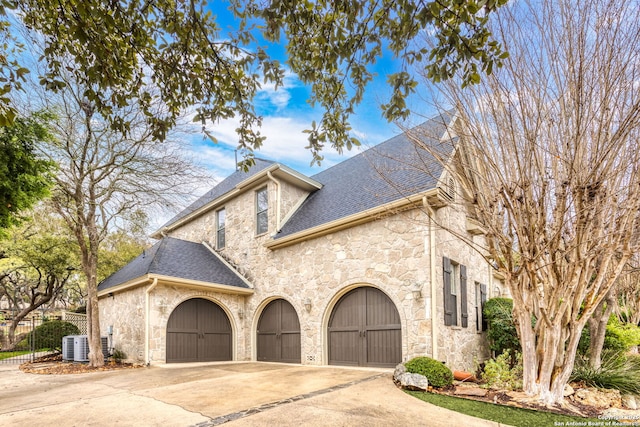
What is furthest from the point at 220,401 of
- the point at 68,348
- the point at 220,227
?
the point at 220,227

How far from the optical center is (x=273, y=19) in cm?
362

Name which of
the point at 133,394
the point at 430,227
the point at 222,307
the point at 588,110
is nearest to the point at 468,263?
the point at 430,227

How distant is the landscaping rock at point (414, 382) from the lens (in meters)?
6.47

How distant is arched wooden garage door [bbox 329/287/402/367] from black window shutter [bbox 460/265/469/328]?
6.20ft

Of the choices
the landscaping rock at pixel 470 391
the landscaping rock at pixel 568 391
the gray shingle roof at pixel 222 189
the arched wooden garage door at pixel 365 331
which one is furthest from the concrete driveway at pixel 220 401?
the gray shingle roof at pixel 222 189

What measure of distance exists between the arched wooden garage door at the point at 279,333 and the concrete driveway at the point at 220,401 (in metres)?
2.52

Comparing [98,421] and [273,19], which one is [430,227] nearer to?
[273,19]

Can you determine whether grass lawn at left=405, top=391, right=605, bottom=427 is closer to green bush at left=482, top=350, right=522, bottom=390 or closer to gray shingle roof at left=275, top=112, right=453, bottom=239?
green bush at left=482, top=350, right=522, bottom=390

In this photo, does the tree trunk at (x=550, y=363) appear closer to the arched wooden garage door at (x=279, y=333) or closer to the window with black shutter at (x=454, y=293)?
the window with black shutter at (x=454, y=293)

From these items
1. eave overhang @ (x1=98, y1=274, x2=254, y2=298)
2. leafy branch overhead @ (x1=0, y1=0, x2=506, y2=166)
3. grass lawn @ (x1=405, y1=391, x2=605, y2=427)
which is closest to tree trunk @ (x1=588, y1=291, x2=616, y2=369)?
grass lawn @ (x1=405, y1=391, x2=605, y2=427)

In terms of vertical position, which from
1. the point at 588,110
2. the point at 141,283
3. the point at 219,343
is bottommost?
the point at 219,343

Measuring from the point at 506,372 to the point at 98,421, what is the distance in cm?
657

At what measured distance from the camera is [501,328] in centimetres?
1005

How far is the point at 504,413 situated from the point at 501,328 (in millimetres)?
5298
